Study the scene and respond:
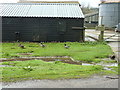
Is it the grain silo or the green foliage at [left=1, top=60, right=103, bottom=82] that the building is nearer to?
the grain silo

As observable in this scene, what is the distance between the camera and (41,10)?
1895cm

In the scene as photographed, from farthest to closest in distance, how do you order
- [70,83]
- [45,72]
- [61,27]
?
1. [61,27]
2. [45,72]
3. [70,83]

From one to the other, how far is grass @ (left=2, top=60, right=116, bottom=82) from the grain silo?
79.4ft

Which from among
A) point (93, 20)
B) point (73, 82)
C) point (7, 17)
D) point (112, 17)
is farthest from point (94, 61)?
point (93, 20)

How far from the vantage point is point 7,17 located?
1730cm

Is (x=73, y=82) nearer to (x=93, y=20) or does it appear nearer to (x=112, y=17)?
(x=112, y=17)

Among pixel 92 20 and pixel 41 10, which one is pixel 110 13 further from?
pixel 41 10

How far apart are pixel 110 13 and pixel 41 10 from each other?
55.0 ft

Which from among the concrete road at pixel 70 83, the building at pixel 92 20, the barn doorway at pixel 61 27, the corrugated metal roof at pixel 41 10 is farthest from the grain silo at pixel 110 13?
the concrete road at pixel 70 83

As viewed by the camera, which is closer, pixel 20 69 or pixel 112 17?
pixel 20 69

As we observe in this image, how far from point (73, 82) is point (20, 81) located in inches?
76.4

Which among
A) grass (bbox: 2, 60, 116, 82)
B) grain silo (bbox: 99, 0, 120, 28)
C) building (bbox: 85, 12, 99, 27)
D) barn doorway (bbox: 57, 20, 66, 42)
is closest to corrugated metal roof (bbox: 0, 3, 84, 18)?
barn doorway (bbox: 57, 20, 66, 42)

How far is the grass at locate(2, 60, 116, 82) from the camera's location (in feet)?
24.3

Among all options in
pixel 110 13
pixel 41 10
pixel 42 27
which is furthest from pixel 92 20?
pixel 42 27
